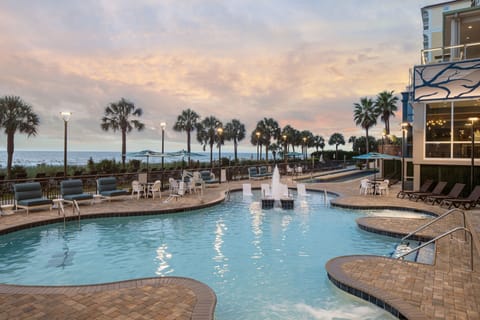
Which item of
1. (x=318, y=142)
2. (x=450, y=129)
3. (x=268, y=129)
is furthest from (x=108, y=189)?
(x=318, y=142)

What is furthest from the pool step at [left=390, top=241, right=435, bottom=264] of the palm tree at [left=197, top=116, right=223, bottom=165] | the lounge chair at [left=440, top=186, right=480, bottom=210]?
the palm tree at [left=197, top=116, right=223, bottom=165]

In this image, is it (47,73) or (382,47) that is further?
(47,73)

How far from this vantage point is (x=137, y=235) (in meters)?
8.43

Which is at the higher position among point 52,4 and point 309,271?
point 52,4

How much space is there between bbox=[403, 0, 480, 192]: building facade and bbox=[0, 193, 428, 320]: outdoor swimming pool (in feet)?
19.3

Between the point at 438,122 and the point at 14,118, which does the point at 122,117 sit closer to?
the point at 14,118

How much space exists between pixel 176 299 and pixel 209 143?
3612 cm

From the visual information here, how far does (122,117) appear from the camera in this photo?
30141 millimetres

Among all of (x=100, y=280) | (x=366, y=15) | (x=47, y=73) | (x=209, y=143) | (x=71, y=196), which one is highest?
(x=366, y=15)

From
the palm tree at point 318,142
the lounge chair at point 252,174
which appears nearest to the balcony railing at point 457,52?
the lounge chair at point 252,174

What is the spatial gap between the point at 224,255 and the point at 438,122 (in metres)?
11.7

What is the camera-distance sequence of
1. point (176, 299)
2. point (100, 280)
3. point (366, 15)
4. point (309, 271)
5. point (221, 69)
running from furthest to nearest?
point (221, 69)
point (366, 15)
point (309, 271)
point (100, 280)
point (176, 299)

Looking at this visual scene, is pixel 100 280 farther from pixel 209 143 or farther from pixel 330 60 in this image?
pixel 209 143

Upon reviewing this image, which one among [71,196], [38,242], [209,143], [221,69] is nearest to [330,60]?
[221,69]
